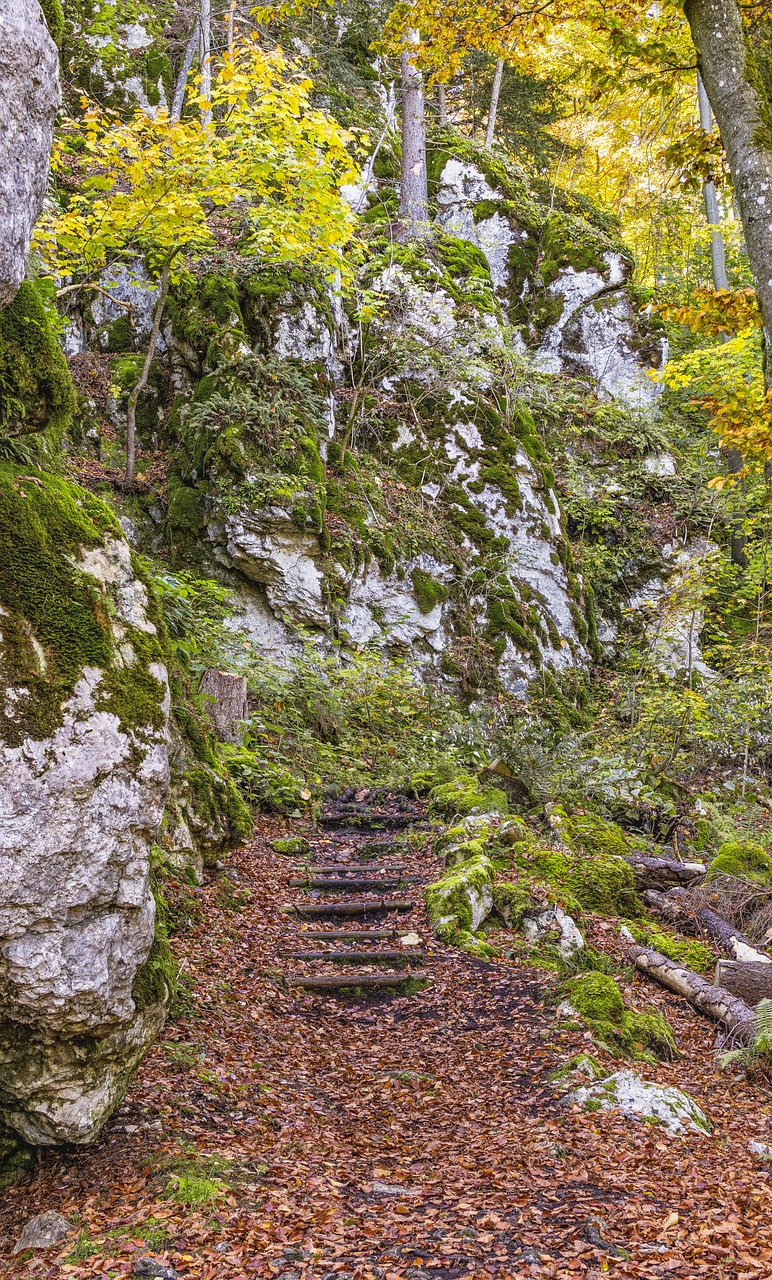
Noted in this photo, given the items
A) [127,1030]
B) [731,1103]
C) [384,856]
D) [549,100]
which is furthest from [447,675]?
[549,100]

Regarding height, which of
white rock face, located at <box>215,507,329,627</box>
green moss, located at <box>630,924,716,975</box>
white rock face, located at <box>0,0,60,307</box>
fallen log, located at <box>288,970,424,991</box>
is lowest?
green moss, located at <box>630,924,716,975</box>

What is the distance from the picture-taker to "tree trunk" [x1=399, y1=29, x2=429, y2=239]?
52.1 feet

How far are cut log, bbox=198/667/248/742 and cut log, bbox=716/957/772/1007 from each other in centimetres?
521

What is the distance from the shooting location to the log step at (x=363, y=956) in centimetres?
569

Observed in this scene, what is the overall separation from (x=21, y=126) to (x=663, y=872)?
8063 millimetres

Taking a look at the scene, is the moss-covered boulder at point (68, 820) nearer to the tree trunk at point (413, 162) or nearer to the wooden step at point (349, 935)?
the wooden step at point (349, 935)

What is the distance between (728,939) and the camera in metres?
6.55

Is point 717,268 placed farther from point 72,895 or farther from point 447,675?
point 72,895

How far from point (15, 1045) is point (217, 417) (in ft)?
30.6

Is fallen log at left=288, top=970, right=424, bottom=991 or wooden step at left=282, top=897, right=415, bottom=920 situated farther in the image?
wooden step at left=282, top=897, right=415, bottom=920

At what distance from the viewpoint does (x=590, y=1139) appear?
3.74 m

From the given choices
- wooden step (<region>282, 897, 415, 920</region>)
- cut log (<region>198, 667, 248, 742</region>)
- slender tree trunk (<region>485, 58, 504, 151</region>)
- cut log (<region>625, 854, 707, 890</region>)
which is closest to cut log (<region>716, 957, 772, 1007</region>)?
cut log (<region>625, 854, 707, 890</region>)

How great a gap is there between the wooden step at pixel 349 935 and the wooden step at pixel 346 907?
0.25 metres

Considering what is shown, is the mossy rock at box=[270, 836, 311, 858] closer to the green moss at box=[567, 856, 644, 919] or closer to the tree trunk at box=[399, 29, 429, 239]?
the green moss at box=[567, 856, 644, 919]
